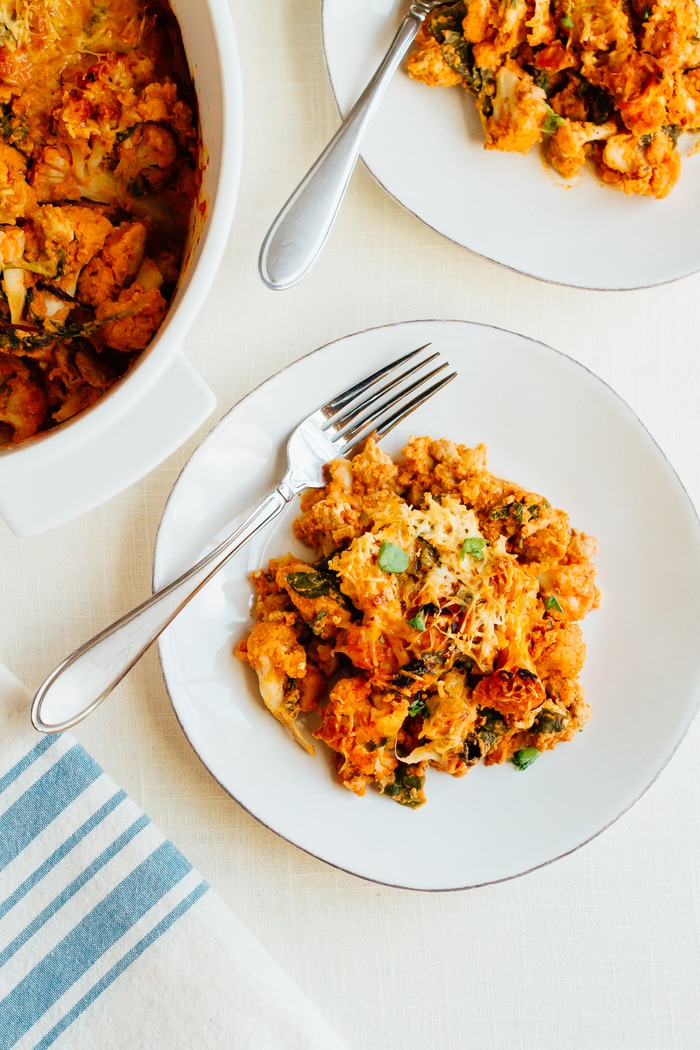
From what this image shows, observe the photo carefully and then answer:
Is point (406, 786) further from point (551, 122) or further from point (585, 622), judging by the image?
point (551, 122)

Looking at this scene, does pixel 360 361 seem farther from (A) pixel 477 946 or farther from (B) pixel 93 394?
(A) pixel 477 946

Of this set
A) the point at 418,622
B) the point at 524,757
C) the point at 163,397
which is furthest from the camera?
the point at 524,757

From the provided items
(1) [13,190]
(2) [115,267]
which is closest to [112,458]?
(2) [115,267]

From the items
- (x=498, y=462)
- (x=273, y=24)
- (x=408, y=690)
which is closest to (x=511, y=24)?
(x=273, y=24)

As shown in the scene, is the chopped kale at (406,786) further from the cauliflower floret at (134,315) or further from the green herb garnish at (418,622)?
the cauliflower floret at (134,315)

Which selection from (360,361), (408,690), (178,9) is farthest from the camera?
(360,361)
